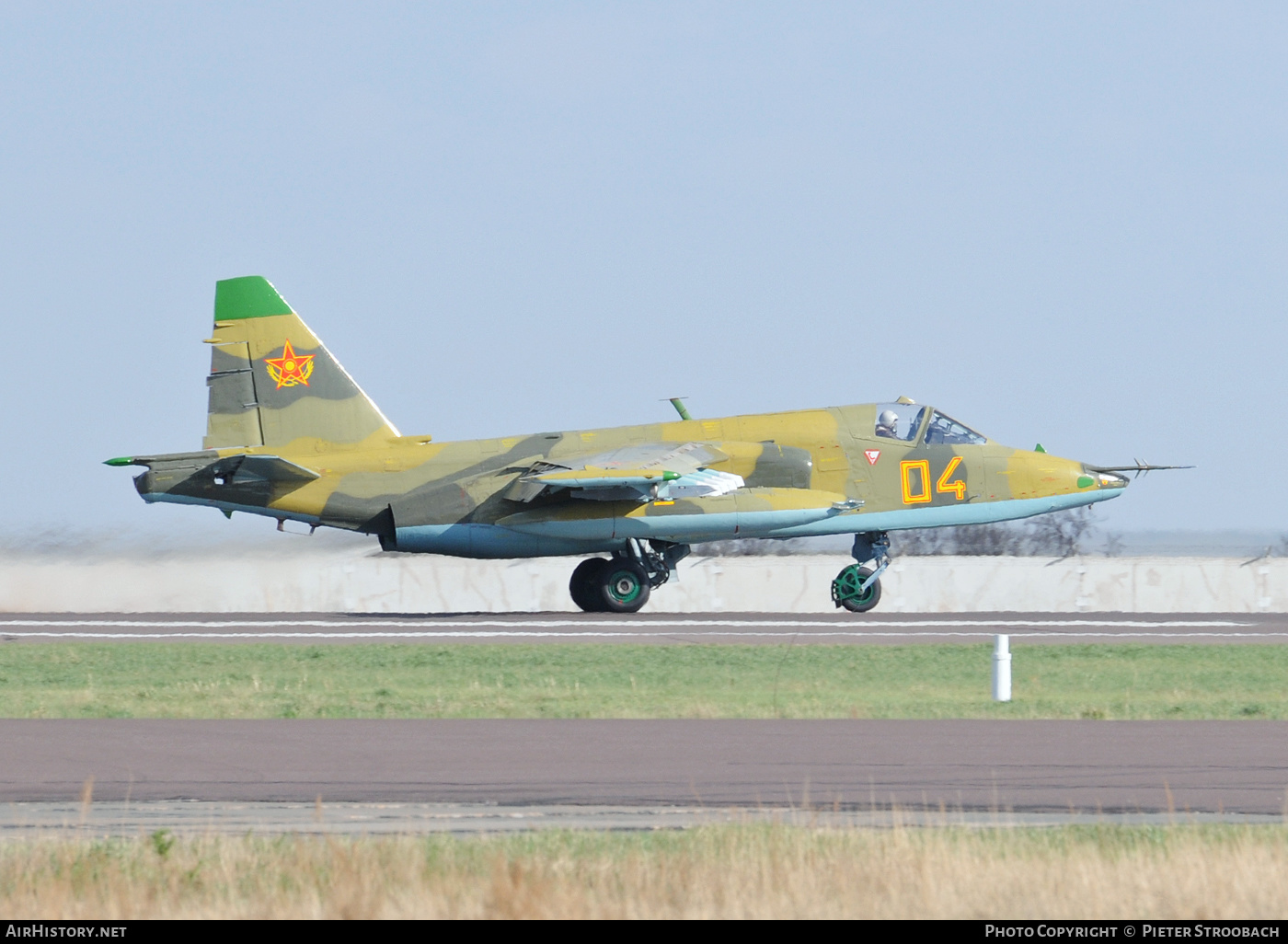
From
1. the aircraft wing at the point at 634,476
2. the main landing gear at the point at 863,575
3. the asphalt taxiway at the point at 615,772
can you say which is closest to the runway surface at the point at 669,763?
the asphalt taxiway at the point at 615,772

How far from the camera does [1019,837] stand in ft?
29.0

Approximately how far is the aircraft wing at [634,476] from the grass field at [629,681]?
585cm

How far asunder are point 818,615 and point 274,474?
35.9 feet

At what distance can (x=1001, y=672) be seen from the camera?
17.3 metres

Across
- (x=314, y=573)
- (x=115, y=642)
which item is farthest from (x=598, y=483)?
(x=314, y=573)

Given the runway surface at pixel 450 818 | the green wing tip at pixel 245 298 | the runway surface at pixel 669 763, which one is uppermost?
the green wing tip at pixel 245 298

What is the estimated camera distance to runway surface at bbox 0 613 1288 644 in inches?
1050

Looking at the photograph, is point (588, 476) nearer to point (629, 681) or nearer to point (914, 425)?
point (914, 425)

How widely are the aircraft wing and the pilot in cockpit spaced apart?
299 centimetres

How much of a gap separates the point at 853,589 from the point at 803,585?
6.65 m

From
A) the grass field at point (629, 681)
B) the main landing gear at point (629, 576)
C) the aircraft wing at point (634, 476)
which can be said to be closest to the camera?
the grass field at point (629, 681)

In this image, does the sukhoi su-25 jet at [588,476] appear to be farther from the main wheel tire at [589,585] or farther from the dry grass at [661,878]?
the dry grass at [661,878]

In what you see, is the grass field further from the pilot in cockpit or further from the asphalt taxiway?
the pilot in cockpit

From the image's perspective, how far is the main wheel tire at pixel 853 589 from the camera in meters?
32.6
